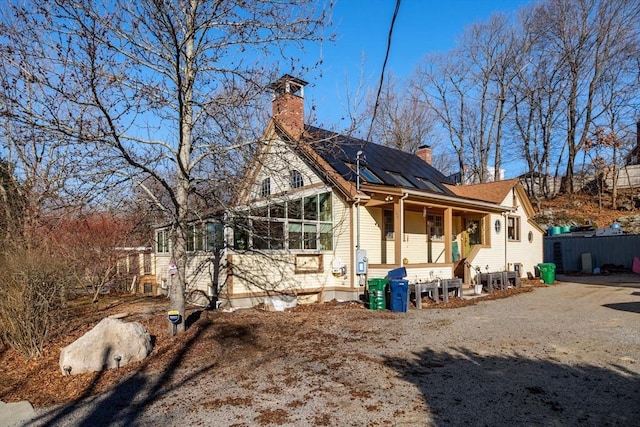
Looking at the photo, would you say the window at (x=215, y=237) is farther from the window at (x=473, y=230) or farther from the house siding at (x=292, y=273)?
the window at (x=473, y=230)

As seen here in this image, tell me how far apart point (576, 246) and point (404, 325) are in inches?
755

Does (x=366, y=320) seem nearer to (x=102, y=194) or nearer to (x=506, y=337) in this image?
(x=506, y=337)

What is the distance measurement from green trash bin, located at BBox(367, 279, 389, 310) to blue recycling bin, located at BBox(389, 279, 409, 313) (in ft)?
1.02

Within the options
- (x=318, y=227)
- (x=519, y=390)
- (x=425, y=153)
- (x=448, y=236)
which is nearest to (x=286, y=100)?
(x=318, y=227)

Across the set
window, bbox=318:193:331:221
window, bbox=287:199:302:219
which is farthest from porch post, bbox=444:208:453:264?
window, bbox=287:199:302:219

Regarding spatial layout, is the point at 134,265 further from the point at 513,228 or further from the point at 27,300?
the point at 513,228

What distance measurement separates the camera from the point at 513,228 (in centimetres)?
1880

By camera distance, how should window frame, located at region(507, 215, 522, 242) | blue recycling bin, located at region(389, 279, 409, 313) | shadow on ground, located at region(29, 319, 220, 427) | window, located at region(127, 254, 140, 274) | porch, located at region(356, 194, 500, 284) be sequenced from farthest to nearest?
window frame, located at region(507, 215, 522, 242) → window, located at region(127, 254, 140, 274) → porch, located at region(356, 194, 500, 284) → blue recycling bin, located at region(389, 279, 409, 313) → shadow on ground, located at region(29, 319, 220, 427)

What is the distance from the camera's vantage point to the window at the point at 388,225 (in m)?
13.9

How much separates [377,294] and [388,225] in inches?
135

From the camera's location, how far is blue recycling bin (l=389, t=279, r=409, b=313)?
10938 millimetres

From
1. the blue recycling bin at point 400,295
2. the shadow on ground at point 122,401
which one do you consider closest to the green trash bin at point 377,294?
the blue recycling bin at point 400,295

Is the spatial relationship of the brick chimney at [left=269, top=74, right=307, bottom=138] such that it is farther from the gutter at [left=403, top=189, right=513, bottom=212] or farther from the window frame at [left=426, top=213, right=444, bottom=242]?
the window frame at [left=426, top=213, right=444, bottom=242]

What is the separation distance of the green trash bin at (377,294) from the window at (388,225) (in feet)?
9.31
